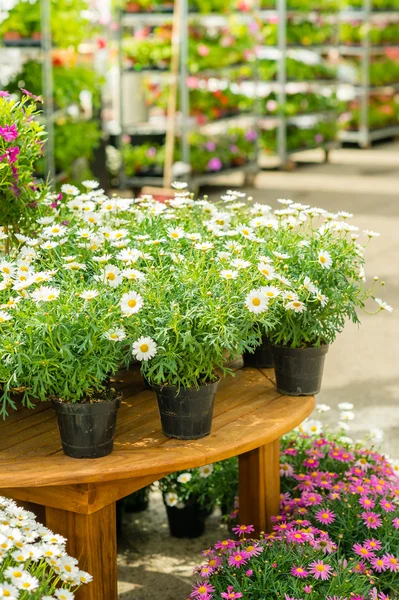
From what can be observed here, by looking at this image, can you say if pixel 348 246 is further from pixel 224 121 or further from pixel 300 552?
pixel 224 121

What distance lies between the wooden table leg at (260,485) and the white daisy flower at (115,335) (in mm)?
710

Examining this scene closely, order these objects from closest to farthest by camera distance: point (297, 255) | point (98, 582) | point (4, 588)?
1. point (4, 588)
2. point (98, 582)
3. point (297, 255)

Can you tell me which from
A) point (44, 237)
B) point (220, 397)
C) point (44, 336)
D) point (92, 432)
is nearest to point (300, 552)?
point (220, 397)

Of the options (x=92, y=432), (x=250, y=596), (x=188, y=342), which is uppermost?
(x=188, y=342)

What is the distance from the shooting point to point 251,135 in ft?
31.3

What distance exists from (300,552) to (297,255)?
0.72m

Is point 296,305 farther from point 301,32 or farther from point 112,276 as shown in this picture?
point 301,32

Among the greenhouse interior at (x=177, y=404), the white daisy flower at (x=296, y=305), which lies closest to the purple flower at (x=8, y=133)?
the greenhouse interior at (x=177, y=404)

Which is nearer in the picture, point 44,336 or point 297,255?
point 44,336

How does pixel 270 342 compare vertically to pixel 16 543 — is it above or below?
above

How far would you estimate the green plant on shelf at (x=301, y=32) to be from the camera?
10.1m

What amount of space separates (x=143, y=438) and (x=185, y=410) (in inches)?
5.3

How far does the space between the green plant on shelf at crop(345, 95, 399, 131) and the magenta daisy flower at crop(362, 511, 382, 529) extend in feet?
31.9

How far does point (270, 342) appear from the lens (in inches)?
101
